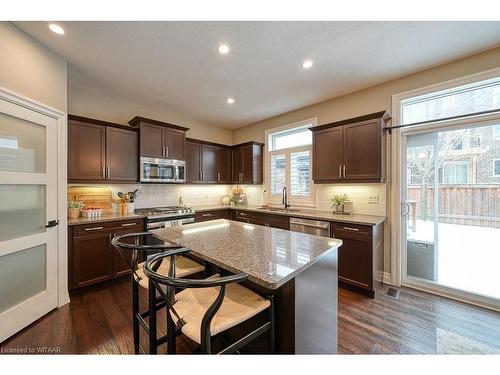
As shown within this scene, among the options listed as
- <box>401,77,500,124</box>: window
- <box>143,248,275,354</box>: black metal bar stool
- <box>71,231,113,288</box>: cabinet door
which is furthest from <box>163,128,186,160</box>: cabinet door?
<box>401,77,500,124</box>: window

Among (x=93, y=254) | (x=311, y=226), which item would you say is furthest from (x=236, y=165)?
(x=93, y=254)

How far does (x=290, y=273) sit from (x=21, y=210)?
8.84 feet

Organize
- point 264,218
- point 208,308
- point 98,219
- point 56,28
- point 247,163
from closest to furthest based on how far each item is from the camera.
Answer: point 208,308, point 56,28, point 98,219, point 264,218, point 247,163

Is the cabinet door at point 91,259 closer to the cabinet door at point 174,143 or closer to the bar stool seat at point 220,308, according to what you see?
the cabinet door at point 174,143

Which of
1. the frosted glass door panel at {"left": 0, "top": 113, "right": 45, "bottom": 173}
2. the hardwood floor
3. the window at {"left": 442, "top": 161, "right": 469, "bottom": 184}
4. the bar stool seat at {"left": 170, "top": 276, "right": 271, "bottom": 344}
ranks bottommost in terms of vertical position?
the hardwood floor

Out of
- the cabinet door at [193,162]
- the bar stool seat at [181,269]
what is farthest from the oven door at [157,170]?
the bar stool seat at [181,269]

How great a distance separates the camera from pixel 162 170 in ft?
12.2

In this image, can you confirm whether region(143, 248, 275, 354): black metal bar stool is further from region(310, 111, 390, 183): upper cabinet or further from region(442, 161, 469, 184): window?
region(442, 161, 469, 184): window

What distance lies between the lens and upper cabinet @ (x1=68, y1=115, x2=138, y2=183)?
113 inches

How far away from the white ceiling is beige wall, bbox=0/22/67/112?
10cm

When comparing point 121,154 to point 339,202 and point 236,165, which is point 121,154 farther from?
point 339,202

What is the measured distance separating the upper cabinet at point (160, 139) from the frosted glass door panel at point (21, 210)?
60.1 inches
